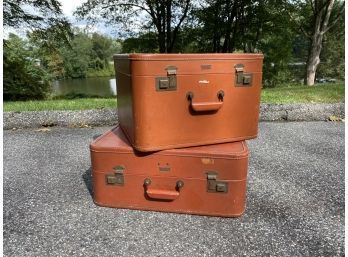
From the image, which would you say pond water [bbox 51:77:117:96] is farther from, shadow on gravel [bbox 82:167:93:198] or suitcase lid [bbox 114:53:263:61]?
suitcase lid [bbox 114:53:263:61]

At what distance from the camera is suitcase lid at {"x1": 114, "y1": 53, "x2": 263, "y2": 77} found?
81.1 inches

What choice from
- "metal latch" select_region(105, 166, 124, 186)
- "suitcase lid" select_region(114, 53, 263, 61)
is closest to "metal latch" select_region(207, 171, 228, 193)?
"metal latch" select_region(105, 166, 124, 186)

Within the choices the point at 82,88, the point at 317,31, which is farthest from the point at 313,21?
the point at 82,88

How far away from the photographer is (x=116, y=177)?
233cm

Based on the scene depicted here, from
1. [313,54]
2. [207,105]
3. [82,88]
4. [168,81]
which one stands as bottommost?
[82,88]

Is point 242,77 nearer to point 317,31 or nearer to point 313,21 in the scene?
point 317,31

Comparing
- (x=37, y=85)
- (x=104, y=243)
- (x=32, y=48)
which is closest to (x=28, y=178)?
(x=104, y=243)

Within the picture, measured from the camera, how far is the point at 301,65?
1073 inches

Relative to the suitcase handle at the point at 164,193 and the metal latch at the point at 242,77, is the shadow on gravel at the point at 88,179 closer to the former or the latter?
the suitcase handle at the point at 164,193

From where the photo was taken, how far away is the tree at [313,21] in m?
12.0

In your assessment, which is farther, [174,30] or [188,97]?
Answer: [174,30]

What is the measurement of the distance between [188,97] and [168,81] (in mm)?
185

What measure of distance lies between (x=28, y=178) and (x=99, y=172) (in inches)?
38.7

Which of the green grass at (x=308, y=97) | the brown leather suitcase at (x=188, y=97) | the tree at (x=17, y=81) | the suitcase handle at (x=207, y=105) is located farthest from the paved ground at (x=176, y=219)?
the tree at (x=17, y=81)
